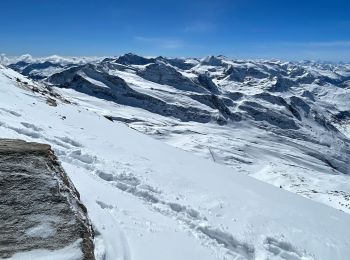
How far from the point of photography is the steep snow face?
13648 mm

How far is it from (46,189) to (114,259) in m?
3.04

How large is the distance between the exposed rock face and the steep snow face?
51 cm

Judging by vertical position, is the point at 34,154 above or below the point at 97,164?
above

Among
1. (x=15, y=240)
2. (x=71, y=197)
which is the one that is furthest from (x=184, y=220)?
(x=15, y=240)

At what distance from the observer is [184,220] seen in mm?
16594

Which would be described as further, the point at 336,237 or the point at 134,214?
the point at 336,237

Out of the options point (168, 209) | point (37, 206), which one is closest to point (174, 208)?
point (168, 209)

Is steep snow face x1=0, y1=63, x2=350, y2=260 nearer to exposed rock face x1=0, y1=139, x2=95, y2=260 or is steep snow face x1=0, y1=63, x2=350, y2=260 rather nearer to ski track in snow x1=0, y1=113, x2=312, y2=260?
ski track in snow x1=0, y1=113, x2=312, y2=260

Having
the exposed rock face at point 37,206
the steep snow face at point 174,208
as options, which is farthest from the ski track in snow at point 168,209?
the exposed rock face at point 37,206

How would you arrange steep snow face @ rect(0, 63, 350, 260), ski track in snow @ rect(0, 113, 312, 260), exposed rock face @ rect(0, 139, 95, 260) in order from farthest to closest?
ski track in snow @ rect(0, 113, 312, 260), steep snow face @ rect(0, 63, 350, 260), exposed rock face @ rect(0, 139, 95, 260)

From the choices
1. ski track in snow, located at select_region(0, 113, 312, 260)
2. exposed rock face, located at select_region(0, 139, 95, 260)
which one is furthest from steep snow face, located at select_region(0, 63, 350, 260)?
exposed rock face, located at select_region(0, 139, 95, 260)

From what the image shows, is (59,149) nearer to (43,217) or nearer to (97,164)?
(97,164)

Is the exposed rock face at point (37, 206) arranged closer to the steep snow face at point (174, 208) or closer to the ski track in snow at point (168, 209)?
the steep snow face at point (174, 208)

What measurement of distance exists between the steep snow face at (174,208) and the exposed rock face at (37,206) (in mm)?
506
